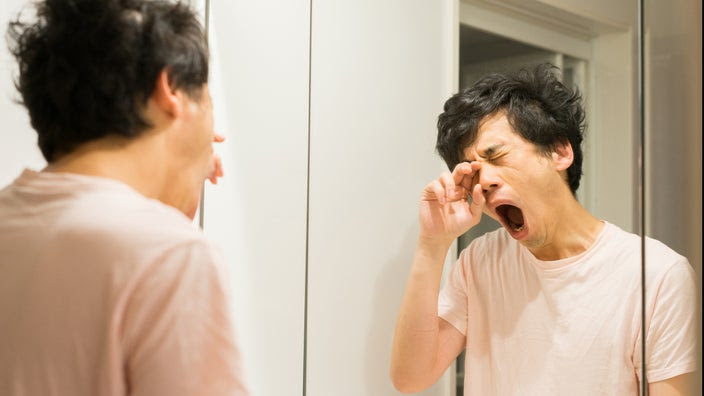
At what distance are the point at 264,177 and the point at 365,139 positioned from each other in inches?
9.2

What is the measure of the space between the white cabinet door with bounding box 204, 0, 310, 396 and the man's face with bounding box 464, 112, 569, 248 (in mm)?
489

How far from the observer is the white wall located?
1194 millimetres

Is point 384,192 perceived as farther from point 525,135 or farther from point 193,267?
point 193,267

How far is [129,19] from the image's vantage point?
73 centimetres

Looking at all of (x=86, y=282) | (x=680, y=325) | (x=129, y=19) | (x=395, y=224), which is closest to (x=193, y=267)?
(x=86, y=282)

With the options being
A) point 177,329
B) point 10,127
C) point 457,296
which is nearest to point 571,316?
point 457,296

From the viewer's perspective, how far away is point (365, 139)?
127cm

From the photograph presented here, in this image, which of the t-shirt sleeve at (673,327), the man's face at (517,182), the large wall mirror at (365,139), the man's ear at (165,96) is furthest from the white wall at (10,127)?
the t-shirt sleeve at (673,327)

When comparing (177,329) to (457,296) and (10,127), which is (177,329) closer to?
(457,296)

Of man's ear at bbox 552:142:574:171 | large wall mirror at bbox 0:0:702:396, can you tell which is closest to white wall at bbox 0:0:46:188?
large wall mirror at bbox 0:0:702:396

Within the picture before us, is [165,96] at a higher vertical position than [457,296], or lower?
higher

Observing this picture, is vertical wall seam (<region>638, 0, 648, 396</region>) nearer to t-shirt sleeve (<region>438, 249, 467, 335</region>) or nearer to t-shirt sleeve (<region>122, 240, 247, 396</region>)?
t-shirt sleeve (<region>438, 249, 467, 335</region>)

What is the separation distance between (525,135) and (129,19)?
1.47 ft

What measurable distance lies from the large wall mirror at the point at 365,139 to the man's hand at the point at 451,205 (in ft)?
0.07
